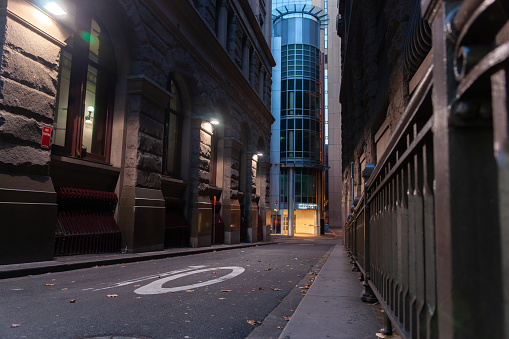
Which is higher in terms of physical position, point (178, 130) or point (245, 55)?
point (245, 55)

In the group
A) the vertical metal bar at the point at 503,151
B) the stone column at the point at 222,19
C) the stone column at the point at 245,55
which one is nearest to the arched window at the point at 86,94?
the stone column at the point at 222,19

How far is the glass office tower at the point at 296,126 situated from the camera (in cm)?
4653

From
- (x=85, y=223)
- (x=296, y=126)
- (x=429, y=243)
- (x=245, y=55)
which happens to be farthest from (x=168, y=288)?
(x=296, y=126)

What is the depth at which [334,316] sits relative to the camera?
12.1 ft

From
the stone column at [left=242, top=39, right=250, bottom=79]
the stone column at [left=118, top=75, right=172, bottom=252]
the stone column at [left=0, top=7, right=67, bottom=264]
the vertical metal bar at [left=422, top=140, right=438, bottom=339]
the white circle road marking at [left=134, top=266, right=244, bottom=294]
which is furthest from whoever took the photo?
the stone column at [left=242, top=39, right=250, bottom=79]

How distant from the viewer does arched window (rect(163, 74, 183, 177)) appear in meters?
15.6

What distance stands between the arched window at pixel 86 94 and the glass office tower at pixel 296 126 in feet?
112

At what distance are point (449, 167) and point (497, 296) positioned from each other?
0.42 m

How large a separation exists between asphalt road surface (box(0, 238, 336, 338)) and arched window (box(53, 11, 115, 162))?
447cm

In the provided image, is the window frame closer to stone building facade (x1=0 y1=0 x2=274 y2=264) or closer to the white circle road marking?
stone building facade (x1=0 y1=0 x2=274 y2=264)

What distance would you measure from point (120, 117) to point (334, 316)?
1036cm

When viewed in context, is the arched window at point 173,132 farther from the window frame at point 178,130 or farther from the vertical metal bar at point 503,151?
the vertical metal bar at point 503,151

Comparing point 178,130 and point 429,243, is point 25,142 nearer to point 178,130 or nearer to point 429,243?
point 429,243

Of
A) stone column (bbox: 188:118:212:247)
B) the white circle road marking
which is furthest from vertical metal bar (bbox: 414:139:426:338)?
stone column (bbox: 188:118:212:247)
